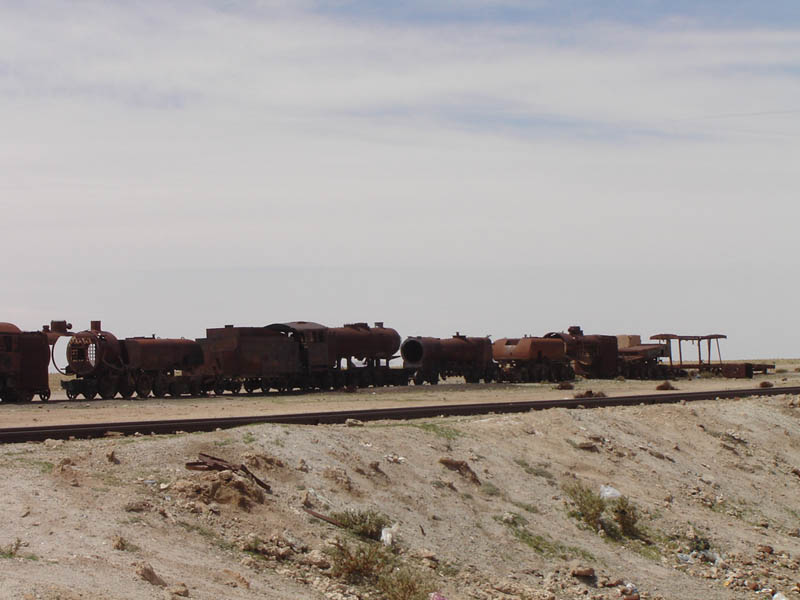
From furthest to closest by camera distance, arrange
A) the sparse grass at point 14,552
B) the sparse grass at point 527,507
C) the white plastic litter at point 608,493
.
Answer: the white plastic litter at point 608,493 → the sparse grass at point 527,507 → the sparse grass at point 14,552

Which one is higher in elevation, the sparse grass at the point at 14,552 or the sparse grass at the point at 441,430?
the sparse grass at the point at 441,430

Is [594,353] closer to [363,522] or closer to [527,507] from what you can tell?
[527,507]

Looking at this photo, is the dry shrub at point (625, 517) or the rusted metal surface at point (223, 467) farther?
the dry shrub at point (625, 517)

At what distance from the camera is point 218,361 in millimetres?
42312

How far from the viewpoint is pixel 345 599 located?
1189cm

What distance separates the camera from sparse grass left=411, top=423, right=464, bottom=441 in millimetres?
19922

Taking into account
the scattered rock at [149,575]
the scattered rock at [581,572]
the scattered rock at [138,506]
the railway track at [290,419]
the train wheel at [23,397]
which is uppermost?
the train wheel at [23,397]

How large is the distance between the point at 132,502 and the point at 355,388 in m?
31.9

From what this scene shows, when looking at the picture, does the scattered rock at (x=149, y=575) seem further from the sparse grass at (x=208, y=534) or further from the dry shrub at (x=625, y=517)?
the dry shrub at (x=625, y=517)

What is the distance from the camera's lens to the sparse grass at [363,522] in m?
14.0

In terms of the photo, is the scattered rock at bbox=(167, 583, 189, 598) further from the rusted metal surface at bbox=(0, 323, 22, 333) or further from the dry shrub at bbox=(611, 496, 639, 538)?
the rusted metal surface at bbox=(0, 323, 22, 333)

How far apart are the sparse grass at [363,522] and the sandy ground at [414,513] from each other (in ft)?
0.63

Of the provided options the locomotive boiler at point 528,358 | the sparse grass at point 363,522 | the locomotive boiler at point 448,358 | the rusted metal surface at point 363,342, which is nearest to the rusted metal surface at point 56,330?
the rusted metal surface at point 363,342

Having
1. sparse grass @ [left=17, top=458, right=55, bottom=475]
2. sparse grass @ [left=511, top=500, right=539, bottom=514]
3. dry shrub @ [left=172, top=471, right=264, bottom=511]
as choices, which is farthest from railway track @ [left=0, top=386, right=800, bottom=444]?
sparse grass @ [left=511, top=500, right=539, bottom=514]
